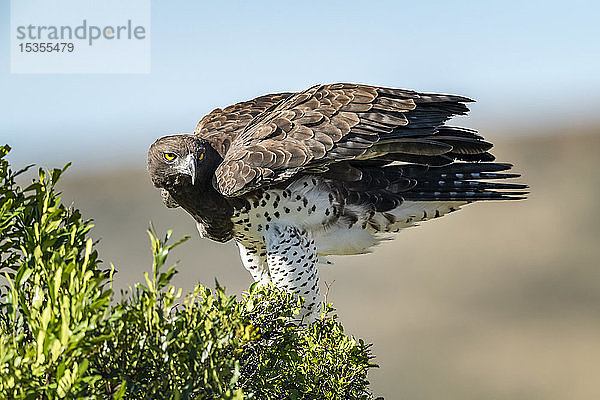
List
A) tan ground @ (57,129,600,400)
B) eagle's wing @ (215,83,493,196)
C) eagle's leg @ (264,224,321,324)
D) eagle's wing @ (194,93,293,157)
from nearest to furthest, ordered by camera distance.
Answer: eagle's wing @ (215,83,493,196)
eagle's leg @ (264,224,321,324)
eagle's wing @ (194,93,293,157)
tan ground @ (57,129,600,400)

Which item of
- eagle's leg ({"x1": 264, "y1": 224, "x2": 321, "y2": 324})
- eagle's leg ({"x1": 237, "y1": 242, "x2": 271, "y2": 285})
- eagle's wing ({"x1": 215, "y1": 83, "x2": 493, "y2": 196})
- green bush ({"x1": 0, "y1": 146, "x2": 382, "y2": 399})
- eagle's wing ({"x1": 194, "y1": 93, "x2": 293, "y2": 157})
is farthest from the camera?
eagle's leg ({"x1": 237, "y1": 242, "x2": 271, "y2": 285})

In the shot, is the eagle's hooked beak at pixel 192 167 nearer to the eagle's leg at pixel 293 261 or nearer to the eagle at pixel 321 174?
the eagle at pixel 321 174

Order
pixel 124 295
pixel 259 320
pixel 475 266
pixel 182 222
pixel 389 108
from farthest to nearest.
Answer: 1. pixel 182 222
2. pixel 475 266
3. pixel 389 108
4. pixel 259 320
5. pixel 124 295

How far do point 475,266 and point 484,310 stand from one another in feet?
7.45

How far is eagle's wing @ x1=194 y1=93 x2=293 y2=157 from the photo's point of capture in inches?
177

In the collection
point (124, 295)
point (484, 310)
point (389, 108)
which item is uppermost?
point (389, 108)

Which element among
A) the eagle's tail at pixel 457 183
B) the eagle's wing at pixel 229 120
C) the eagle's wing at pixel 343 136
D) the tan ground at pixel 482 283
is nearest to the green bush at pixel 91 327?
the eagle's wing at pixel 343 136

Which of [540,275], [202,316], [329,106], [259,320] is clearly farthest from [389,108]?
[540,275]

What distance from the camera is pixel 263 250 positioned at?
184 inches

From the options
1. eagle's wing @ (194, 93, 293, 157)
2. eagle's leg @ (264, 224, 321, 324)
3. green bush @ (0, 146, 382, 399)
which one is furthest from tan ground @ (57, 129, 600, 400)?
green bush @ (0, 146, 382, 399)

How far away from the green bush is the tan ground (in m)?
14.7

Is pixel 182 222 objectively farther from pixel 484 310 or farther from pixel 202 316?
pixel 202 316

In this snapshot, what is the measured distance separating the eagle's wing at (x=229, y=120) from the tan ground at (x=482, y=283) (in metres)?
12.6

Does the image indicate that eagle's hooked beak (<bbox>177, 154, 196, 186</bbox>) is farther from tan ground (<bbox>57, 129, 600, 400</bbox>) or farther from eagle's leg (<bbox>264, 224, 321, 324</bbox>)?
tan ground (<bbox>57, 129, 600, 400</bbox>)
